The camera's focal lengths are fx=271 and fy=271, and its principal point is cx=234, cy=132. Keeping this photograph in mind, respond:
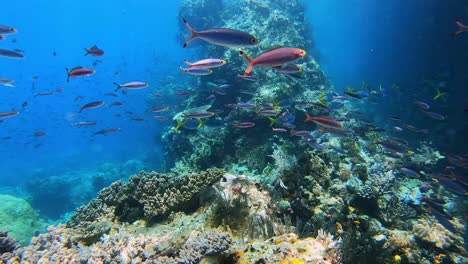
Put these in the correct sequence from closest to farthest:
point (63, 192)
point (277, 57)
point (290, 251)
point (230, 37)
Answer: point (290, 251) < point (277, 57) < point (230, 37) < point (63, 192)

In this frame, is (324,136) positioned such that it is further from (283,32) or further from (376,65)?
(376,65)

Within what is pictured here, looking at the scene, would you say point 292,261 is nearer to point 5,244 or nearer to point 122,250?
point 122,250

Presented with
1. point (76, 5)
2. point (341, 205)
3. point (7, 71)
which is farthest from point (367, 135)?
point (7, 71)

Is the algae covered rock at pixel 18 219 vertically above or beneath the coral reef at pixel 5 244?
beneath

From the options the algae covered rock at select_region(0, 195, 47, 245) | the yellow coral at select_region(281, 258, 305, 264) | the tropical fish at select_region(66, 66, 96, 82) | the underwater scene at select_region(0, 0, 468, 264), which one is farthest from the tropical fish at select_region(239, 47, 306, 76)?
the algae covered rock at select_region(0, 195, 47, 245)

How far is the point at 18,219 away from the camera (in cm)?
1221

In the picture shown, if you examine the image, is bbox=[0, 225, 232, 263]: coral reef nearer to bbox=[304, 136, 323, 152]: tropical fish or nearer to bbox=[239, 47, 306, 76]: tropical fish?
bbox=[239, 47, 306, 76]: tropical fish

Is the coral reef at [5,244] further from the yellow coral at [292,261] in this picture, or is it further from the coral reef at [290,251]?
the yellow coral at [292,261]

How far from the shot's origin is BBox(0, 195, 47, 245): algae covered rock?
11439mm

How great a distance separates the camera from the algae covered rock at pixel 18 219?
11.4 m

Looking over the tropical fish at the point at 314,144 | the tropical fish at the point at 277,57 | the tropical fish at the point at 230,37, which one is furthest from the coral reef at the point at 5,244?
the tropical fish at the point at 314,144

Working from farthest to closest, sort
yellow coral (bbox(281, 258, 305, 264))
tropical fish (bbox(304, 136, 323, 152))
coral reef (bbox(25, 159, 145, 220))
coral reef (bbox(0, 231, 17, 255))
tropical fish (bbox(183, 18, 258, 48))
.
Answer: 1. coral reef (bbox(25, 159, 145, 220))
2. tropical fish (bbox(304, 136, 323, 152))
3. coral reef (bbox(0, 231, 17, 255))
4. tropical fish (bbox(183, 18, 258, 48))
5. yellow coral (bbox(281, 258, 305, 264))

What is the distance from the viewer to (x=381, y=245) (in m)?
5.19

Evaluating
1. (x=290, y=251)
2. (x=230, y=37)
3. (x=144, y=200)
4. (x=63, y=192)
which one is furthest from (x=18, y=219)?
(x=290, y=251)
